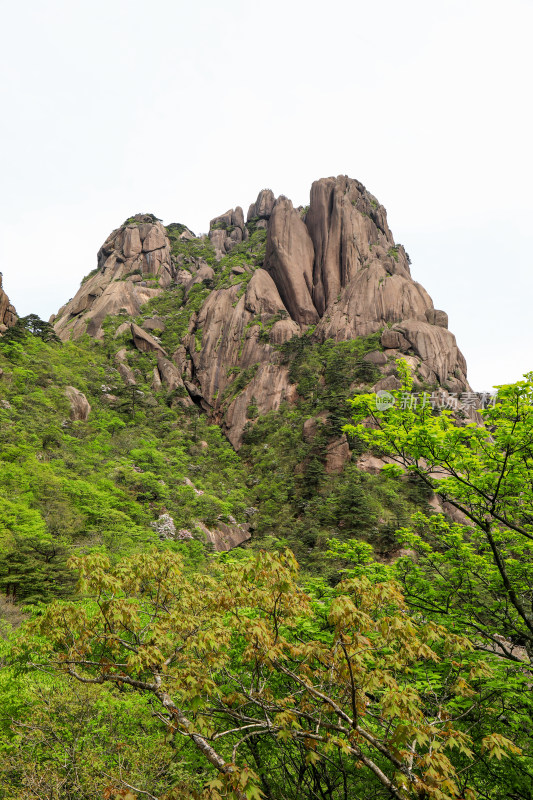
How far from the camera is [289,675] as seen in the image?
459 cm

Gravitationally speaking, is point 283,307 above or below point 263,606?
above

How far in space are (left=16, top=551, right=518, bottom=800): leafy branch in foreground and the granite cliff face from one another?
3469cm

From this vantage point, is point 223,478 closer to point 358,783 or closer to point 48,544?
point 48,544

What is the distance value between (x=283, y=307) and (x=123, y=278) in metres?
27.3

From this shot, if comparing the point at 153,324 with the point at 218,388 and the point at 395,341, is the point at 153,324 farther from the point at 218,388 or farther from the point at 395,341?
the point at 395,341

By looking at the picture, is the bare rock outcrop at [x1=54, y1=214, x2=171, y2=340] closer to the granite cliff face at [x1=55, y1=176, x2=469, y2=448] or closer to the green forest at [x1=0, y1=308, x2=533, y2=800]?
the granite cliff face at [x1=55, y1=176, x2=469, y2=448]

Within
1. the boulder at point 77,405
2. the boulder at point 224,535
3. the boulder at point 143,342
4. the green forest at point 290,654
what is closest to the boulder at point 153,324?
the boulder at point 143,342

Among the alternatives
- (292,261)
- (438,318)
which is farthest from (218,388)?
(438,318)

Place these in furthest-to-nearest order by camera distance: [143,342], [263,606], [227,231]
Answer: [227,231] < [143,342] < [263,606]

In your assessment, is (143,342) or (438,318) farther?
(143,342)

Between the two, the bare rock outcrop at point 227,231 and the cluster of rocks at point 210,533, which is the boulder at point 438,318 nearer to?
the cluster of rocks at point 210,533

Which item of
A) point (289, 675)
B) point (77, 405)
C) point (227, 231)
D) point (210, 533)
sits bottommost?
point (210, 533)

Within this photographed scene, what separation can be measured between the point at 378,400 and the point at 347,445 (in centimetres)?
2895

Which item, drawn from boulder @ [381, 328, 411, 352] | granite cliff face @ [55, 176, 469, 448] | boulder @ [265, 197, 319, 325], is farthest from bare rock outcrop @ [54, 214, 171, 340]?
boulder @ [381, 328, 411, 352]
